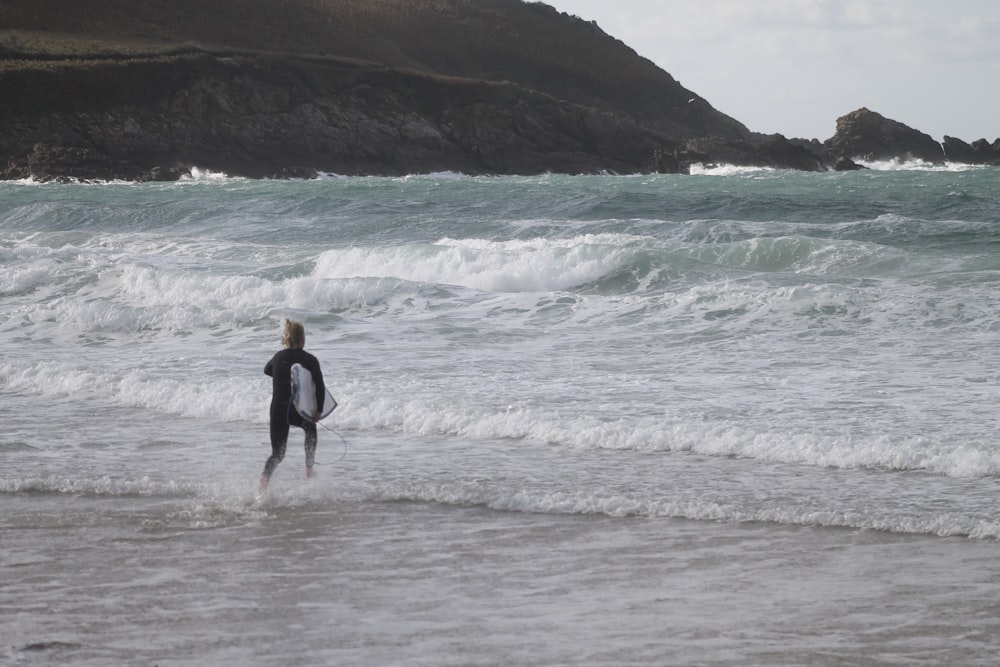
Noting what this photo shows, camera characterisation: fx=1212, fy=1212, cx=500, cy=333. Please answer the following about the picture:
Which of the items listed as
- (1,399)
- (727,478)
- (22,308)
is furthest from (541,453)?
(22,308)

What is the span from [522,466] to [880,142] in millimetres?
111642

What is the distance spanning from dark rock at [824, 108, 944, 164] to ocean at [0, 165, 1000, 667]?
9645cm

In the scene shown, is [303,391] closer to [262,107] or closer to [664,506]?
[664,506]

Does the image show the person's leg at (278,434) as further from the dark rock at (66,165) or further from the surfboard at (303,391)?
the dark rock at (66,165)

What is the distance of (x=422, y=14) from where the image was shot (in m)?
145

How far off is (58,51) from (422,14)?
57.8m

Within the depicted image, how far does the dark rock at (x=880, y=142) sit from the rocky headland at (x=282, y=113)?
0.13m

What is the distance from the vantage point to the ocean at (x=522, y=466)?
521 centimetres

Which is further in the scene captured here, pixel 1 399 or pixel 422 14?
pixel 422 14

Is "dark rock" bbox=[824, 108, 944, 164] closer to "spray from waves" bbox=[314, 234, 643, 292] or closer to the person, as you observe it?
"spray from waves" bbox=[314, 234, 643, 292]

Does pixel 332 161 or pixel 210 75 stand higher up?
pixel 210 75

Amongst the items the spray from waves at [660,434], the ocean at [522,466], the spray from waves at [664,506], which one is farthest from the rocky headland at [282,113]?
the spray from waves at [664,506]

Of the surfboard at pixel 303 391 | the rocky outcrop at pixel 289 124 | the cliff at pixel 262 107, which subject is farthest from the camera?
the cliff at pixel 262 107

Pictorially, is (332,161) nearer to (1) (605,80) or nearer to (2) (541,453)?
(1) (605,80)
